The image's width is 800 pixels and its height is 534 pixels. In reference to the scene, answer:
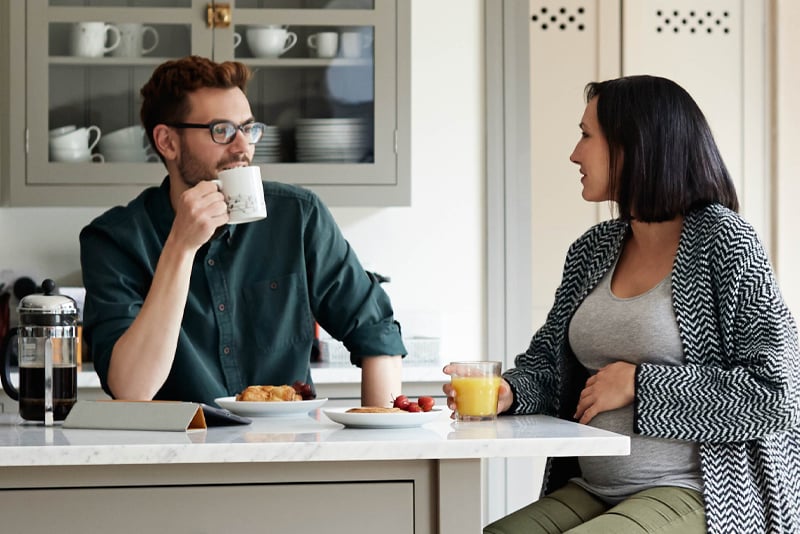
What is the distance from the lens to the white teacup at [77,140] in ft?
10.9

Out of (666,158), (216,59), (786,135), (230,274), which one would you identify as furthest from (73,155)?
(786,135)

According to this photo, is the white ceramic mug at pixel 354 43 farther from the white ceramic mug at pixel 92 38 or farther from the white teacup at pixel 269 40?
the white ceramic mug at pixel 92 38

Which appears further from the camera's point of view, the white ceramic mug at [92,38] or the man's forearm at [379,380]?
the white ceramic mug at [92,38]

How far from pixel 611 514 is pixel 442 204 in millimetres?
2105

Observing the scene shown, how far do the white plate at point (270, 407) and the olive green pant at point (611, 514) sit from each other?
370mm

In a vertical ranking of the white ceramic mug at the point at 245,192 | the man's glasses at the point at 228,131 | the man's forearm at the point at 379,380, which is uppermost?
the man's glasses at the point at 228,131

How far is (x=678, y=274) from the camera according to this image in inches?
72.1

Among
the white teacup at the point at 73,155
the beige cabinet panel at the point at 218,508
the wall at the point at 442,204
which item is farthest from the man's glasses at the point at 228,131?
the wall at the point at 442,204

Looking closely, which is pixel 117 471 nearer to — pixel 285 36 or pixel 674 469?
pixel 674 469

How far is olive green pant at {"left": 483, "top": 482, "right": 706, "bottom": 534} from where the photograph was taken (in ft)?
5.37

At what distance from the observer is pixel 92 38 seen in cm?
334

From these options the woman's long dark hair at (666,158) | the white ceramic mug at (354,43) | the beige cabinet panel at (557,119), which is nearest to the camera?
the woman's long dark hair at (666,158)

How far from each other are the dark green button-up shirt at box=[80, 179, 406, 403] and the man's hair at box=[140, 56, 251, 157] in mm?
174

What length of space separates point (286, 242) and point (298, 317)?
156 mm
